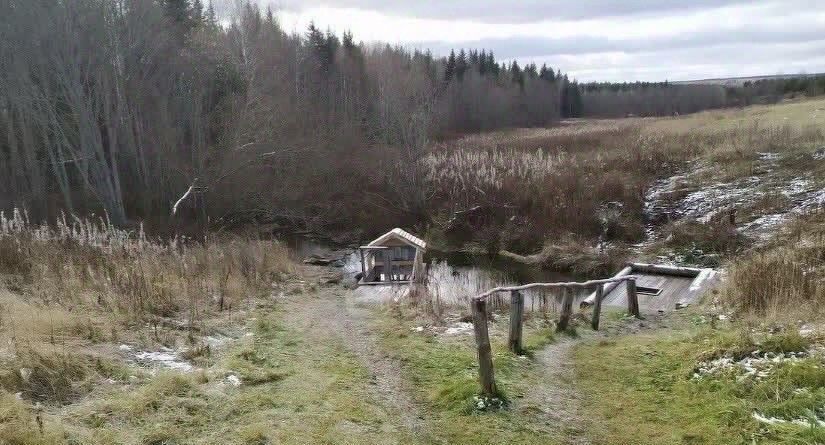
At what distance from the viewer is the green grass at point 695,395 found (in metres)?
4.88

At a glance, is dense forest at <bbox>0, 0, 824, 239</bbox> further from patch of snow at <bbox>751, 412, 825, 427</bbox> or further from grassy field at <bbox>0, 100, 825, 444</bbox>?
patch of snow at <bbox>751, 412, 825, 427</bbox>

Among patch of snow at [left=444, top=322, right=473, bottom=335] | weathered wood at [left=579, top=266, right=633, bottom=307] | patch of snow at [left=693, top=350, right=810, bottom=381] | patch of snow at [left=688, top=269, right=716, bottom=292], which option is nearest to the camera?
patch of snow at [left=693, top=350, right=810, bottom=381]

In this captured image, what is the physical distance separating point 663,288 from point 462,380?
8.73 metres

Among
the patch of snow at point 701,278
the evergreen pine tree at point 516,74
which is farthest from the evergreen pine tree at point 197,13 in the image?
the evergreen pine tree at point 516,74

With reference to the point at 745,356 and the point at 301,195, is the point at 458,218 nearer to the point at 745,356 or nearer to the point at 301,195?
the point at 301,195

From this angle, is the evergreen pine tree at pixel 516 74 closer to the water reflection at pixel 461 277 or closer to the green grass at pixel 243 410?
the water reflection at pixel 461 277

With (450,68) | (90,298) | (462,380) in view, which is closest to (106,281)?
(90,298)

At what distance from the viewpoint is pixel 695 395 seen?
5680 millimetres

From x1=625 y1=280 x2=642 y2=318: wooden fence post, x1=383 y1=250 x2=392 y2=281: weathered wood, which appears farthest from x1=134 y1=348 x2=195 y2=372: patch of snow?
x1=383 y1=250 x2=392 y2=281: weathered wood

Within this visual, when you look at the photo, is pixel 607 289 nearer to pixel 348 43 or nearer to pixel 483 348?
pixel 483 348

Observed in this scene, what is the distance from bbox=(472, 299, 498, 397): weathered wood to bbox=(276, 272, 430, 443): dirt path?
771mm

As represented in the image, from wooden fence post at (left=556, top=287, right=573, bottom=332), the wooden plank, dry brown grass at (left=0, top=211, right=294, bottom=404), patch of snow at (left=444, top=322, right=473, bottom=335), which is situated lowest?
the wooden plank

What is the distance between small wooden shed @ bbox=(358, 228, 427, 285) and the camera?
14414 mm

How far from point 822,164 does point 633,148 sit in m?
8.85
